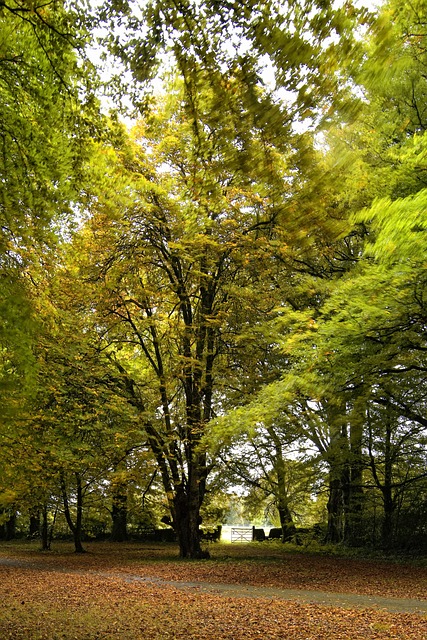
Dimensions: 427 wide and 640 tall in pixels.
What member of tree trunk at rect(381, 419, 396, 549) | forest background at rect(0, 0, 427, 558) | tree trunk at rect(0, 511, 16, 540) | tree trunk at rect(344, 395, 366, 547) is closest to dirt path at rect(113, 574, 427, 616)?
forest background at rect(0, 0, 427, 558)

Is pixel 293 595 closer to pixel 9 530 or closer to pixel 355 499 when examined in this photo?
pixel 355 499

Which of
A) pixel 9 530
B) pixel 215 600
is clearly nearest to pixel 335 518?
pixel 215 600

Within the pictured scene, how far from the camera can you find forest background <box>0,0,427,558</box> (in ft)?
10.1

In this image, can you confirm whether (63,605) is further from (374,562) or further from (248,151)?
(374,562)

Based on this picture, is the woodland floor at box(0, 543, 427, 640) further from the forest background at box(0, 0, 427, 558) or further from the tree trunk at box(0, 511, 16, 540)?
the tree trunk at box(0, 511, 16, 540)

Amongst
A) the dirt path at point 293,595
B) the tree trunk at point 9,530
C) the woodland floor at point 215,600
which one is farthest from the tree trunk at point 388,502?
the tree trunk at point 9,530

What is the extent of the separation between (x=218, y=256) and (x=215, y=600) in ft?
27.2

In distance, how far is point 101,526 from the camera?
27375mm

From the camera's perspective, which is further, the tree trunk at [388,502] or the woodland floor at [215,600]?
the tree trunk at [388,502]

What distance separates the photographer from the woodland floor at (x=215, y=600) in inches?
221

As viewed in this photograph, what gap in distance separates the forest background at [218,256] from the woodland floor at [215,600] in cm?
206

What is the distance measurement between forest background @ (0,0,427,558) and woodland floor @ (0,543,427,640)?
206 centimetres

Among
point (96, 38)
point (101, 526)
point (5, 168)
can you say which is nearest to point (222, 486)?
point (101, 526)

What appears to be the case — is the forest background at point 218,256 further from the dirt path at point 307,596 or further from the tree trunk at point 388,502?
the dirt path at point 307,596
